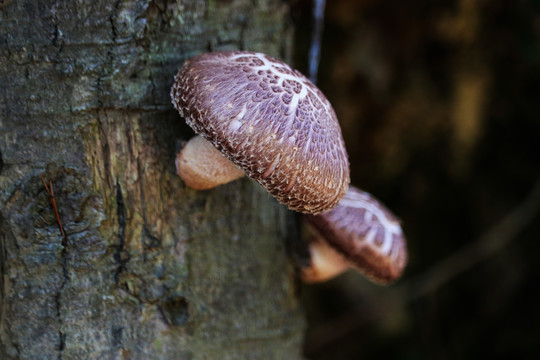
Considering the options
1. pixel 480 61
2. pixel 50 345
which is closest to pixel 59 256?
pixel 50 345

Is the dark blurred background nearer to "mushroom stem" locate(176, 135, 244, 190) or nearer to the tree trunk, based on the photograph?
the tree trunk

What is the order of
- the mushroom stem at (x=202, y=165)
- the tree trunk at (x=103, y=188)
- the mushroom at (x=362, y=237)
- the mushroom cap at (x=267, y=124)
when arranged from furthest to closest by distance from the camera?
the mushroom at (x=362, y=237) → the mushroom stem at (x=202, y=165) → the tree trunk at (x=103, y=188) → the mushroom cap at (x=267, y=124)

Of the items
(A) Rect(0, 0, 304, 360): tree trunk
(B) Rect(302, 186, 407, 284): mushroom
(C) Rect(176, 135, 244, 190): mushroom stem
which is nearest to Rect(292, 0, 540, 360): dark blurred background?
(B) Rect(302, 186, 407, 284): mushroom

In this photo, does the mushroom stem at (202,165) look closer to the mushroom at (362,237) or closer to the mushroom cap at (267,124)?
the mushroom cap at (267,124)

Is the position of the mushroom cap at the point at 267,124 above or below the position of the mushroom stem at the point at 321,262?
above

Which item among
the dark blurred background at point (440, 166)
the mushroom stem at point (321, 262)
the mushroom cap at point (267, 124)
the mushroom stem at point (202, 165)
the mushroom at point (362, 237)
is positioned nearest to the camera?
the mushroom cap at point (267, 124)

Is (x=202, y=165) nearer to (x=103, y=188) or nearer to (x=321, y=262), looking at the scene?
(x=103, y=188)

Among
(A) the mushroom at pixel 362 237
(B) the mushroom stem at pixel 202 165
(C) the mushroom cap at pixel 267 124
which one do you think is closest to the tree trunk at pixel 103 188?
(B) the mushroom stem at pixel 202 165
